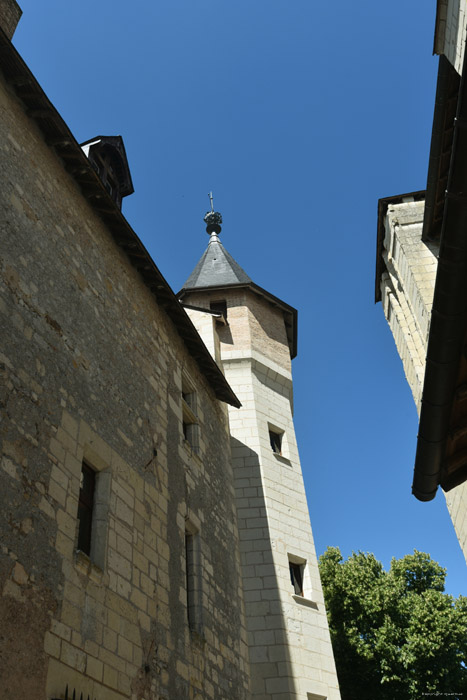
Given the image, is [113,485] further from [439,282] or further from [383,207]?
[383,207]

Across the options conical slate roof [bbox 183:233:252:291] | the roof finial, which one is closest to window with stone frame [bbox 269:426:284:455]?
conical slate roof [bbox 183:233:252:291]

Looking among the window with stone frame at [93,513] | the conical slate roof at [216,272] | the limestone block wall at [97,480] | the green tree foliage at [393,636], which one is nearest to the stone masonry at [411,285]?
the conical slate roof at [216,272]

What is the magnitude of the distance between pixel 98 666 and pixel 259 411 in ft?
30.4

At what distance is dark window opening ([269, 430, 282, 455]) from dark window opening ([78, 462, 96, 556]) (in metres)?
8.12

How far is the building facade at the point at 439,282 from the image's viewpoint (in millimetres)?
4328

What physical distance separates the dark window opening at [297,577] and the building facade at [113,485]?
0.12 ft

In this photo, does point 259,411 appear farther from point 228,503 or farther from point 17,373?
point 17,373

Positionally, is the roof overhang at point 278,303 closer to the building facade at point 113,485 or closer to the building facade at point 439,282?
the building facade at point 439,282

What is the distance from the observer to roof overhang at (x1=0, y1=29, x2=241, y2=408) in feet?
23.7

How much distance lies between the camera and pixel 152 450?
27.2 ft

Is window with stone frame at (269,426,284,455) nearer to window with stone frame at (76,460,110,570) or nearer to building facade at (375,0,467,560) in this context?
building facade at (375,0,467,560)

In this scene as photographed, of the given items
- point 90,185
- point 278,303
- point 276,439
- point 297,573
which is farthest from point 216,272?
point 90,185

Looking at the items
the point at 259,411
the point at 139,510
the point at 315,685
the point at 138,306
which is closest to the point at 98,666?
the point at 139,510

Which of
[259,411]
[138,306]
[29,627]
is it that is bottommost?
[29,627]
